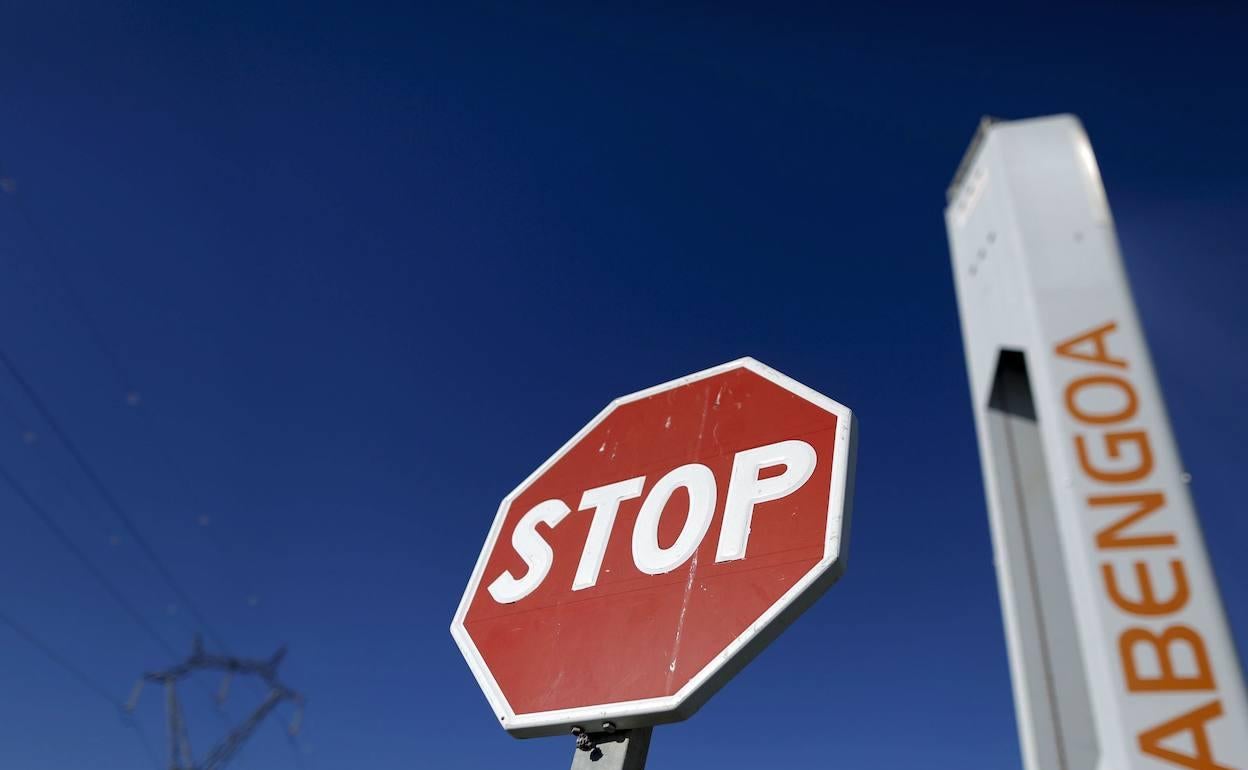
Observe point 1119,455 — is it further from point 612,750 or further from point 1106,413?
point 612,750

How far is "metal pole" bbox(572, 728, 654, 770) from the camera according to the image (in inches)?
168

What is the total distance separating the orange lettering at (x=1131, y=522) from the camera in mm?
1487

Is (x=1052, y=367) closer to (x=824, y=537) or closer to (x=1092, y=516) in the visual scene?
(x=1092, y=516)

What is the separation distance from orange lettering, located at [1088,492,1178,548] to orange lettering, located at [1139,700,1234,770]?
275mm

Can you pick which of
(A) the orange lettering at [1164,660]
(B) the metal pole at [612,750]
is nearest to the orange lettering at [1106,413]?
(A) the orange lettering at [1164,660]

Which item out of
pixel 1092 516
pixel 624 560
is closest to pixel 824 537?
pixel 624 560

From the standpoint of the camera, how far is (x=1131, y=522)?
150 cm

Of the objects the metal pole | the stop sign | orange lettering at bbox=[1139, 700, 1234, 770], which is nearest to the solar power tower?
orange lettering at bbox=[1139, 700, 1234, 770]

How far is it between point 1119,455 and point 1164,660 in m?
0.38

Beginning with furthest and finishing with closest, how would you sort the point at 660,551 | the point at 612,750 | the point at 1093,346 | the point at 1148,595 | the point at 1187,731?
the point at 660,551 < the point at 612,750 < the point at 1093,346 < the point at 1148,595 < the point at 1187,731

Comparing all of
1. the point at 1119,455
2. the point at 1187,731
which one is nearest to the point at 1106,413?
the point at 1119,455

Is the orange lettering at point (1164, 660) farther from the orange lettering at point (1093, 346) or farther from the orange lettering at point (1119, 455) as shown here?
the orange lettering at point (1093, 346)

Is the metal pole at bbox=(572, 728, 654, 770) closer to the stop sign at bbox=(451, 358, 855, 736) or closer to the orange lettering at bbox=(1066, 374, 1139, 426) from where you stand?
the stop sign at bbox=(451, 358, 855, 736)

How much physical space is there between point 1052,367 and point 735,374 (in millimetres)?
4426
